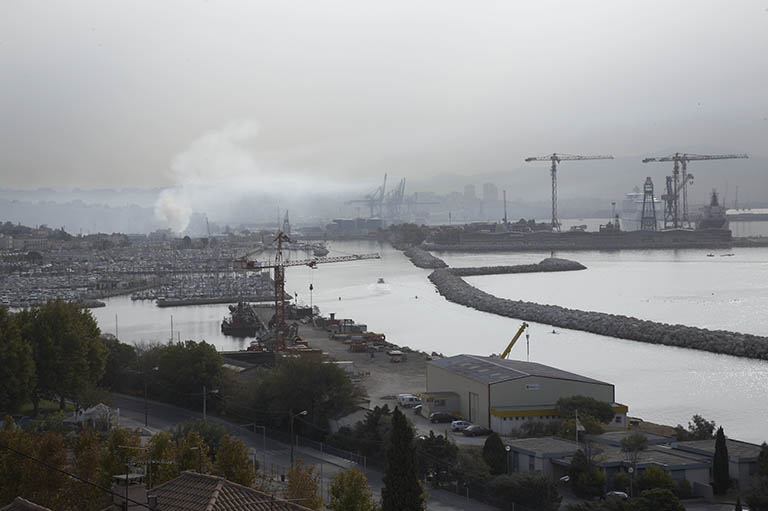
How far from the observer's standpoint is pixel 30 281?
15844 millimetres

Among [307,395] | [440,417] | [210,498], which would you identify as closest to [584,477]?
[440,417]

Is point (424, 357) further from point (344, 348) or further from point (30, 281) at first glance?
point (30, 281)

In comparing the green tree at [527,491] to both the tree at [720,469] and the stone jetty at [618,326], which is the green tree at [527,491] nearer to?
the tree at [720,469]

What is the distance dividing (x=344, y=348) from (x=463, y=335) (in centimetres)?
142

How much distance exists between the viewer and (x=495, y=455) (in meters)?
3.24

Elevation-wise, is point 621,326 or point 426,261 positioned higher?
point 426,261

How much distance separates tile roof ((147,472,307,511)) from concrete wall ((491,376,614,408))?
2.39 metres

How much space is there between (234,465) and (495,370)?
1.99m

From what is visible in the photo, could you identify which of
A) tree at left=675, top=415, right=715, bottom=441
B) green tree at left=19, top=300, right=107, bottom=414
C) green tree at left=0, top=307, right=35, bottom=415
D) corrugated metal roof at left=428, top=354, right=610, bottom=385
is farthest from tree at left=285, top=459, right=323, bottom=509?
green tree at left=19, top=300, right=107, bottom=414

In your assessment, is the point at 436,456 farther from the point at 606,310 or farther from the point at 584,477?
the point at 606,310

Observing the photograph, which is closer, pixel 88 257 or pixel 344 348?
pixel 344 348

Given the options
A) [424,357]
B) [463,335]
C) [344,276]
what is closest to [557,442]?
[424,357]

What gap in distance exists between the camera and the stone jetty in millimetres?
6504

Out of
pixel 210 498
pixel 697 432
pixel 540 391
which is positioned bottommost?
pixel 697 432
